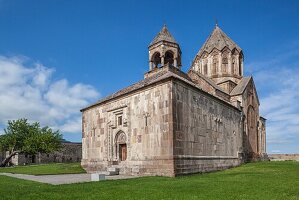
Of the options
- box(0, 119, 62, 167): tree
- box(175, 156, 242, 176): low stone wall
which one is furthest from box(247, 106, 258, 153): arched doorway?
box(0, 119, 62, 167): tree

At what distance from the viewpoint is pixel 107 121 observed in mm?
26656

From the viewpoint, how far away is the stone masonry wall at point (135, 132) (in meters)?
20.2

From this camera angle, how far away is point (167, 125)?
19984 mm

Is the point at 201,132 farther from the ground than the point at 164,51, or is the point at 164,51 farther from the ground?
the point at 164,51

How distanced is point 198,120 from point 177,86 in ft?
12.0

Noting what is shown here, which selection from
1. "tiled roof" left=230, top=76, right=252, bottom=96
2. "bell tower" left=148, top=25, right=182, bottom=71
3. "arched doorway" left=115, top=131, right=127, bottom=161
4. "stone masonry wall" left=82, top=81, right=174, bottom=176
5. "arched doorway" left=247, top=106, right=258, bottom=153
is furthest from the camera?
"arched doorway" left=247, top=106, right=258, bottom=153

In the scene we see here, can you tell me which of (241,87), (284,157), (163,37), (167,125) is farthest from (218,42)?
(284,157)

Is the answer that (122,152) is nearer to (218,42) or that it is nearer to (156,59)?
(156,59)

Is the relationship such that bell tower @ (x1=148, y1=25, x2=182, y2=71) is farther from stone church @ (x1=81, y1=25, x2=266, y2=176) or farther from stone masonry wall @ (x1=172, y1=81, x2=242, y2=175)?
stone masonry wall @ (x1=172, y1=81, x2=242, y2=175)

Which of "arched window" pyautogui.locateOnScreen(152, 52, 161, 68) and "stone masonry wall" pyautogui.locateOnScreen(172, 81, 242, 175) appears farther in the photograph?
"arched window" pyautogui.locateOnScreen(152, 52, 161, 68)

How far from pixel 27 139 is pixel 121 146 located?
29189mm

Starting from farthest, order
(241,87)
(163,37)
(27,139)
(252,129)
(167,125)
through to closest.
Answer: (27,139)
(252,129)
(241,87)
(163,37)
(167,125)

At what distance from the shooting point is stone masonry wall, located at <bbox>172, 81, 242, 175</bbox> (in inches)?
802

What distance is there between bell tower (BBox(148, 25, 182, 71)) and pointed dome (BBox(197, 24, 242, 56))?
459 inches
